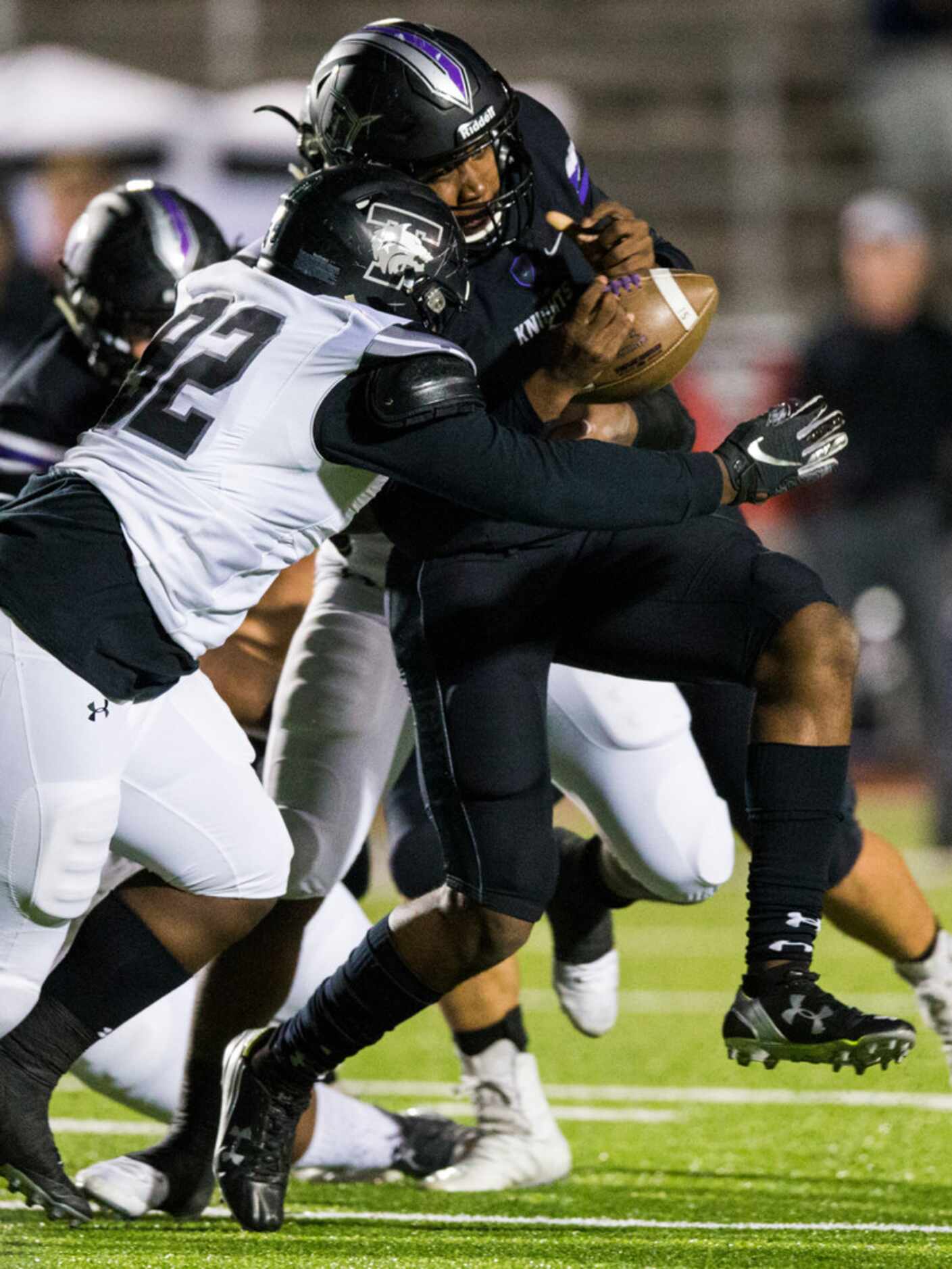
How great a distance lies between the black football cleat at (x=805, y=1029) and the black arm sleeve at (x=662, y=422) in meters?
0.83

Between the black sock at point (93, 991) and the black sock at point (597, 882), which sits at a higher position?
the black sock at point (93, 991)

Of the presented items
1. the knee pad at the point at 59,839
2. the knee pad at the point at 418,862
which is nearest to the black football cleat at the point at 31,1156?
the knee pad at the point at 59,839

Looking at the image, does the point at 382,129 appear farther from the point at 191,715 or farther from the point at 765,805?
the point at 765,805

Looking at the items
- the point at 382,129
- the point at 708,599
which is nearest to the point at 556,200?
the point at 382,129

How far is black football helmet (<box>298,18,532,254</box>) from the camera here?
300 centimetres

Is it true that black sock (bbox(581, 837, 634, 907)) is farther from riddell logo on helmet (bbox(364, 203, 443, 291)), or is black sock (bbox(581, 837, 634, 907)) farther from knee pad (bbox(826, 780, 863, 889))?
riddell logo on helmet (bbox(364, 203, 443, 291))

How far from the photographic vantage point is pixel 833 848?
3260 mm

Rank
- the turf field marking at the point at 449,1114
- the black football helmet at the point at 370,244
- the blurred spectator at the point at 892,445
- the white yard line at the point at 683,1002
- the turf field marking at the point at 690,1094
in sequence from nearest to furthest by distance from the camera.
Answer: the black football helmet at the point at 370,244, the turf field marking at the point at 449,1114, the turf field marking at the point at 690,1094, the white yard line at the point at 683,1002, the blurred spectator at the point at 892,445

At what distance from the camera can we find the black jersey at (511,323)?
9.75ft

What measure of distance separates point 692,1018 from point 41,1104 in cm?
241

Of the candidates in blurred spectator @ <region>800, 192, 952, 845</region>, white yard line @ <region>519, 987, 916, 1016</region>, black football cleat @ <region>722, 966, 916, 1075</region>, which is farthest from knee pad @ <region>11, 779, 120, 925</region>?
blurred spectator @ <region>800, 192, 952, 845</region>

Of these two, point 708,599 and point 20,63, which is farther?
point 20,63

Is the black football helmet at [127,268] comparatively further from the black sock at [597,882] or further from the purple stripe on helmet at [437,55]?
the black sock at [597,882]

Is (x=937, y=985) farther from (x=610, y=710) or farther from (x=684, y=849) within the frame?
(x=610, y=710)
